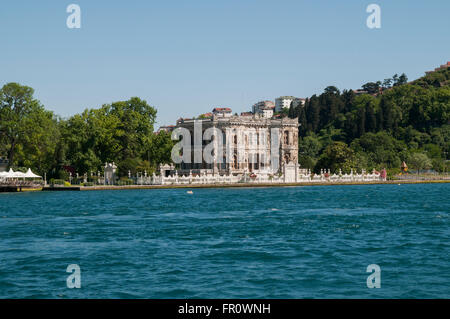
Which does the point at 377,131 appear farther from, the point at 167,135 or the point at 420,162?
the point at 167,135

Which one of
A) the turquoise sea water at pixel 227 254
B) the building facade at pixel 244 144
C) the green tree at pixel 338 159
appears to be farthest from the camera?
the building facade at pixel 244 144

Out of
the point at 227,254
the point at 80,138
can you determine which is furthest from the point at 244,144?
the point at 227,254

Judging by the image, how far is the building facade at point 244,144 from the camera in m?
109

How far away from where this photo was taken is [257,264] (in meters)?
22.4

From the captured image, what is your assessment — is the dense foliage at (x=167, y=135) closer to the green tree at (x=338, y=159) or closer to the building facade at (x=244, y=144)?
the green tree at (x=338, y=159)

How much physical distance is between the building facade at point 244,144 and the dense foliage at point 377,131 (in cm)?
547

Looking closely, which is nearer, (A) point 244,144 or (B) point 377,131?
(A) point 244,144

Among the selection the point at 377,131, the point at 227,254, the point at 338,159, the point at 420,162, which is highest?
the point at 377,131

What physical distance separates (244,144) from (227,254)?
8810 centimetres

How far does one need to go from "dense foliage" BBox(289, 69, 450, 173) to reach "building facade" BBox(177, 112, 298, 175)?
17.9 ft

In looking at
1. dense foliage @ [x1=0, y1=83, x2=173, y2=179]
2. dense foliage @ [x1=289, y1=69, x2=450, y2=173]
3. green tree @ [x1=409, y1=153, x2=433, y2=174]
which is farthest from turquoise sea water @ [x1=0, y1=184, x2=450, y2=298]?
green tree @ [x1=409, y1=153, x2=433, y2=174]

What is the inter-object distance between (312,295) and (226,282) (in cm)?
307

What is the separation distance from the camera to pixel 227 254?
24578mm

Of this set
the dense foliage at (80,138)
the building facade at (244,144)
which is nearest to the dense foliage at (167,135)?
the dense foliage at (80,138)
